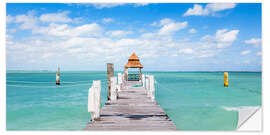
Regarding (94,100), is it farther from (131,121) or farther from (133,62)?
(133,62)

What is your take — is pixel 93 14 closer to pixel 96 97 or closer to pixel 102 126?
pixel 96 97

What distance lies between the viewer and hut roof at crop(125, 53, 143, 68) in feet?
52.9

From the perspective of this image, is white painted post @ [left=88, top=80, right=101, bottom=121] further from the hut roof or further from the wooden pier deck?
the hut roof

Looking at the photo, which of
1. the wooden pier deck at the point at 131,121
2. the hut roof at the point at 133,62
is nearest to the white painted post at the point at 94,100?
the wooden pier deck at the point at 131,121

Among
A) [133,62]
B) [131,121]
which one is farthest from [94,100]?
[133,62]

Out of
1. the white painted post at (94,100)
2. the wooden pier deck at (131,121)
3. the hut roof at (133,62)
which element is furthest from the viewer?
the hut roof at (133,62)

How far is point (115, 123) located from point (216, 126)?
20.1ft

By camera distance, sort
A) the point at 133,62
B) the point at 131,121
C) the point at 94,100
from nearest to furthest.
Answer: the point at 94,100, the point at 131,121, the point at 133,62

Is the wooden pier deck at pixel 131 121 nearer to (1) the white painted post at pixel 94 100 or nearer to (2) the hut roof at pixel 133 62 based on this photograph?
(1) the white painted post at pixel 94 100

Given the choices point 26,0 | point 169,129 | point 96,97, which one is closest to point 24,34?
point 26,0

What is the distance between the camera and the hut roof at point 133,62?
16109 mm

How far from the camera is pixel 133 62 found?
16438 millimetres

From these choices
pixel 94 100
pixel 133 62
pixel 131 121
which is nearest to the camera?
pixel 94 100


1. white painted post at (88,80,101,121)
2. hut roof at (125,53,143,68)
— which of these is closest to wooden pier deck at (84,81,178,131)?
white painted post at (88,80,101,121)
